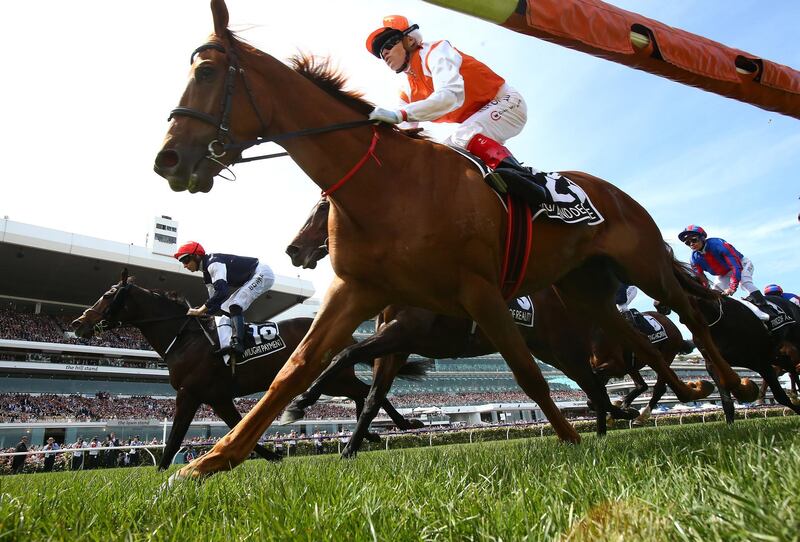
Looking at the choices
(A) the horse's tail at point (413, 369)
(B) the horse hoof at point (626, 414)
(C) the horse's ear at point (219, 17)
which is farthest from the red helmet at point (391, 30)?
(B) the horse hoof at point (626, 414)

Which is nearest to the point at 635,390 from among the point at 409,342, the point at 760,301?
the point at 760,301

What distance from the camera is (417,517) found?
4.97 feet

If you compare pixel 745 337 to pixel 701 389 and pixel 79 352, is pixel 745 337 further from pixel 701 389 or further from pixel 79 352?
pixel 79 352

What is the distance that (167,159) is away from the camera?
293cm

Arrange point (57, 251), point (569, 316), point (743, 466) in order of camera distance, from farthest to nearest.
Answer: point (57, 251)
point (569, 316)
point (743, 466)

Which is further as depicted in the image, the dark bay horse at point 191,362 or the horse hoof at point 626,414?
the horse hoof at point 626,414

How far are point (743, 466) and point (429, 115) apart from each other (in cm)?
248

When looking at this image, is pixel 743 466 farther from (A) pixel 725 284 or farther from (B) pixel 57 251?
(B) pixel 57 251

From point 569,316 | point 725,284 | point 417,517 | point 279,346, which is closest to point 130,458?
point 279,346

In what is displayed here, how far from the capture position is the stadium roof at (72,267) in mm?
34281

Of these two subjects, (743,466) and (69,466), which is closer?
(743,466)

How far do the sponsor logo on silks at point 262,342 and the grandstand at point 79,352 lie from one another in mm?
30090

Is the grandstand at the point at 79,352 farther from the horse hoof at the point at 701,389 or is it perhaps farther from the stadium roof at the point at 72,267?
the horse hoof at the point at 701,389

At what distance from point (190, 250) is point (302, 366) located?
17.1 feet
